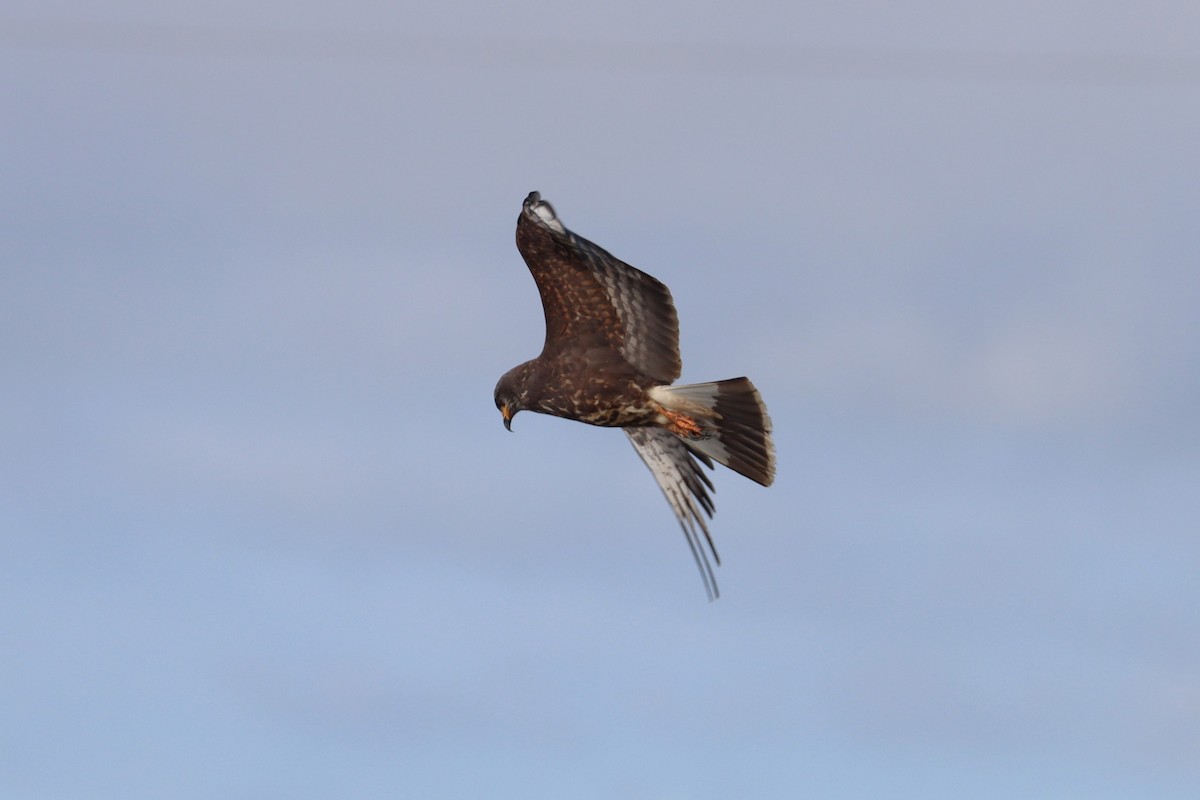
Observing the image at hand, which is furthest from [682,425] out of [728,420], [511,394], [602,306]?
[511,394]

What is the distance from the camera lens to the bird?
66.6 ft

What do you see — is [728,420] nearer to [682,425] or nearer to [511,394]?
[682,425]

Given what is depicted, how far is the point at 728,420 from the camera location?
20.7 m

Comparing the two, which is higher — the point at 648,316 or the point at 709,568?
the point at 648,316

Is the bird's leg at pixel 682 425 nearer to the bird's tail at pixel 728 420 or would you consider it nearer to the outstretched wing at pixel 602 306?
the bird's tail at pixel 728 420

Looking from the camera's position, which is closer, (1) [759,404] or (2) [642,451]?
(1) [759,404]

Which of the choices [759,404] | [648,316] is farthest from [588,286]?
[759,404]

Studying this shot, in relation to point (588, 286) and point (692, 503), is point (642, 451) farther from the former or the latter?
point (588, 286)

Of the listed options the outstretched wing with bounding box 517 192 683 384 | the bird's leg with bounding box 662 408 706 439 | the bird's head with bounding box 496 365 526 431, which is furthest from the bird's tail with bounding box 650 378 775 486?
the bird's head with bounding box 496 365 526 431

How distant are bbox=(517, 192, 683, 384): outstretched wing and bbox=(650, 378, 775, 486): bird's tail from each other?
250 millimetres

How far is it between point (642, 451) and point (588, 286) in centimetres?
271

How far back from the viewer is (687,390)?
20.5 metres

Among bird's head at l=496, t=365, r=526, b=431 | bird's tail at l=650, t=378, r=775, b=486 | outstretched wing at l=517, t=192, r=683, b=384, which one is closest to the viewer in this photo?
outstretched wing at l=517, t=192, r=683, b=384

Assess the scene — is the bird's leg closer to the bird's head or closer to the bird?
the bird
